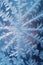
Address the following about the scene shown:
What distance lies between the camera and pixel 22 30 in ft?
2.39

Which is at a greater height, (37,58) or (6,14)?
(6,14)

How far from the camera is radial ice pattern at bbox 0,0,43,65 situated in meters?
0.71

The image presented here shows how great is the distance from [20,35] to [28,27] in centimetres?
4

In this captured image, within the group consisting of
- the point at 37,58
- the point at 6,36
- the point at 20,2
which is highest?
the point at 20,2

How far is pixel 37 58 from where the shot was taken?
29.6 inches

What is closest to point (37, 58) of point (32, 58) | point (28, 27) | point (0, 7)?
point (32, 58)

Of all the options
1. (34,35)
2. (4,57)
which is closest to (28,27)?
(34,35)

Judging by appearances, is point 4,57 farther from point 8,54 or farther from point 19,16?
point 19,16

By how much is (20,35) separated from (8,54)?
91mm

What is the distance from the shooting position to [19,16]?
2.37 feet

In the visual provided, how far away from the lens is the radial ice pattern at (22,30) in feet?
2.34

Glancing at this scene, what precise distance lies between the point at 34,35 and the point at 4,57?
0.15m

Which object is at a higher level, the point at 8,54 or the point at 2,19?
the point at 2,19

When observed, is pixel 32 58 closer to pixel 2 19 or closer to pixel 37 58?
pixel 37 58
